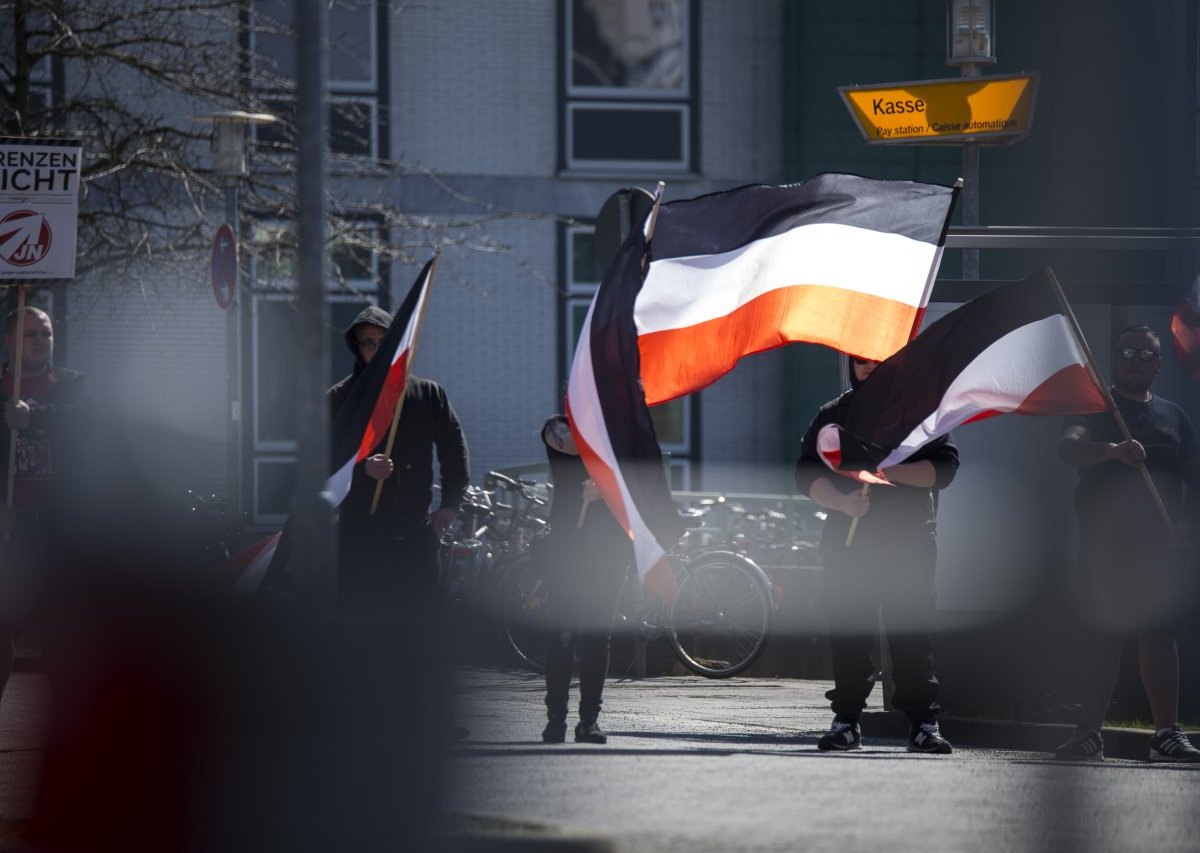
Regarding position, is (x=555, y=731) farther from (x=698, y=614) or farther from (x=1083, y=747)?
(x=698, y=614)

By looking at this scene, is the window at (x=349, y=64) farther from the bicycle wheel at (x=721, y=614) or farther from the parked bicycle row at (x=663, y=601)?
the bicycle wheel at (x=721, y=614)

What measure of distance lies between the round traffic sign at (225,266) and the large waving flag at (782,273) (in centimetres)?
662

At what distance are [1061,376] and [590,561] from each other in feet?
6.90

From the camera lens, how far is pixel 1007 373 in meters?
8.48

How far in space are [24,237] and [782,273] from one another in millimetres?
3851

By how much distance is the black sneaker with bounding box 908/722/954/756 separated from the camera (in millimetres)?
8391

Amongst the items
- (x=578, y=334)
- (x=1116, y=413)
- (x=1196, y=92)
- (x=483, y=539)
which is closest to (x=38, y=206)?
(x=483, y=539)

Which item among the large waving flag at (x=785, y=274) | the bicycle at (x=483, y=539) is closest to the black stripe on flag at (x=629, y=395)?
the large waving flag at (x=785, y=274)

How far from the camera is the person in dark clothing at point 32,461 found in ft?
26.2

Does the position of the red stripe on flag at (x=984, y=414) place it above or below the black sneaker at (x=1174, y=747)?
above

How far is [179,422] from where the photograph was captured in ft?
65.3

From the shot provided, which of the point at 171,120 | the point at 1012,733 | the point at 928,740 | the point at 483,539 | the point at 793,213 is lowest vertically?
the point at 1012,733

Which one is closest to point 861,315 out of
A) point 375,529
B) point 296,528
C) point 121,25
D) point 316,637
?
point 375,529

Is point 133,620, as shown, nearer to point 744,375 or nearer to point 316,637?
point 316,637
